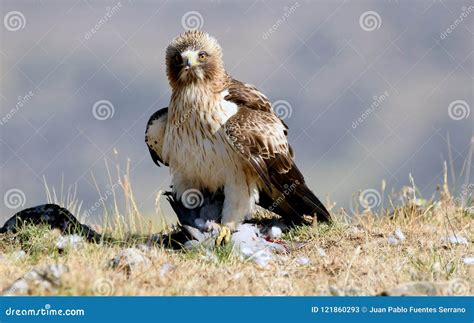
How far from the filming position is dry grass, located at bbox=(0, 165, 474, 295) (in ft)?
21.0

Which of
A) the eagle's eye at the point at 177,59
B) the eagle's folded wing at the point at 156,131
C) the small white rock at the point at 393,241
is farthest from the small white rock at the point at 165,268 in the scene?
the small white rock at the point at 393,241

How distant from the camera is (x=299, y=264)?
315 inches

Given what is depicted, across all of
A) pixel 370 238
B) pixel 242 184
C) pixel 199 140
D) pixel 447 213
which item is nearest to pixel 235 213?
pixel 242 184

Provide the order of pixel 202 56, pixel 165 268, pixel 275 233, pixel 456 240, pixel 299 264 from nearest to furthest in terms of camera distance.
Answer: pixel 165 268, pixel 299 264, pixel 202 56, pixel 456 240, pixel 275 233

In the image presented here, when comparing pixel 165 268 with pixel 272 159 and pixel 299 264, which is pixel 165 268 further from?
pixel 272 159

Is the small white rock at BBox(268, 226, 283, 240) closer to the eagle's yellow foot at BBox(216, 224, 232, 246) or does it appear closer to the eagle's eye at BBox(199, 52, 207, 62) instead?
the eagle's yellow foot at BBox(216, 224, 232, 246)

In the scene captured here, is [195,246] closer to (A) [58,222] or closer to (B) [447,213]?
(A) [58,222]

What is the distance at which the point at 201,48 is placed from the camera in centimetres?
881

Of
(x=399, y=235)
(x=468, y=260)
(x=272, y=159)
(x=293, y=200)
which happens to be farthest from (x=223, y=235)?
(x=468, y=260)

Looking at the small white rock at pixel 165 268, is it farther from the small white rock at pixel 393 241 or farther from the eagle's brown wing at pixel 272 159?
the small white rock at pixel 393 241

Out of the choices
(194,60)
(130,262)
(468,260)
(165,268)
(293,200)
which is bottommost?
(130,262)

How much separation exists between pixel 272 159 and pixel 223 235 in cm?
Answer: 109

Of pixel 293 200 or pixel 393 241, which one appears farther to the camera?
pixel 293 200

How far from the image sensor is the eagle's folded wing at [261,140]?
8547mm
